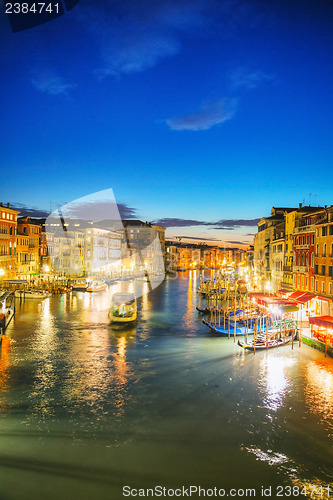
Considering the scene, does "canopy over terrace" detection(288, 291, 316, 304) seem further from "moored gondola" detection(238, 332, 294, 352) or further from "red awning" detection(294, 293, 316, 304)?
"moored gondola" detection(238, 332, 294, 352)

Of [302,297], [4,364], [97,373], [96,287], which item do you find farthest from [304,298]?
[96,287]

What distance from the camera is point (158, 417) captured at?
1208 centimetres

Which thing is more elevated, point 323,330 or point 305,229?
point 305,229

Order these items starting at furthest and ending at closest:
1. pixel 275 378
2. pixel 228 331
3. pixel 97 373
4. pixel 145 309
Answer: pixel 145 309 → pixel 228 331 → pixel 97 373 → pixel 275 378

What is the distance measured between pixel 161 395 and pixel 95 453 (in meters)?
4.29

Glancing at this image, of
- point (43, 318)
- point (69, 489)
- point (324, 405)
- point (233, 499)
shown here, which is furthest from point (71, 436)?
point (43, 318)

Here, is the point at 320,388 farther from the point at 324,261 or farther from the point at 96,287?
the point at 96,287

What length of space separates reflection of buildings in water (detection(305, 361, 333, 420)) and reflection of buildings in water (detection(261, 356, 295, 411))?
913mm

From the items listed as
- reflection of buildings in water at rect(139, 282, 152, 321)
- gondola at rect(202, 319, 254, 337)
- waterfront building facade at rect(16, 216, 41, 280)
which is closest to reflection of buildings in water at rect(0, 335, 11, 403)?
reflection of buildings in water at rect(139, 282, 152, 321)

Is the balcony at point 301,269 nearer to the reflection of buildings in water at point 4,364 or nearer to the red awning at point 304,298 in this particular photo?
the red awning at point 304,298

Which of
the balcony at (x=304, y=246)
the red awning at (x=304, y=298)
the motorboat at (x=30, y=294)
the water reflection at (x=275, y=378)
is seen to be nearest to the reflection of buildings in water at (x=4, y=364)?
the water reflection at (x=275, y=378)

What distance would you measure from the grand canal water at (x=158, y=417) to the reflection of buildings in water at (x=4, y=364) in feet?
0.18

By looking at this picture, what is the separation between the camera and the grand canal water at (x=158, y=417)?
9086 millimetres

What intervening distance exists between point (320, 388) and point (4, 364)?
14055mm
